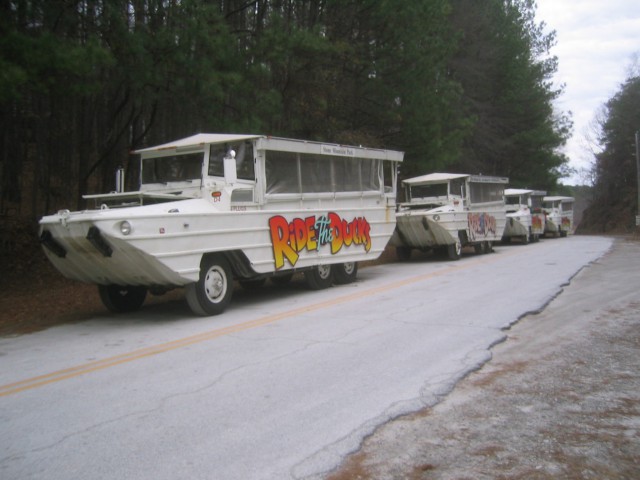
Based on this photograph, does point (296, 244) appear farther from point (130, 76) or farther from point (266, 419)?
point (266, 419)

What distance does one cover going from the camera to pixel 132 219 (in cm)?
820

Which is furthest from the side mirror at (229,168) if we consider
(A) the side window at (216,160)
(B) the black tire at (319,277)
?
(B) the black tire at (319,277)

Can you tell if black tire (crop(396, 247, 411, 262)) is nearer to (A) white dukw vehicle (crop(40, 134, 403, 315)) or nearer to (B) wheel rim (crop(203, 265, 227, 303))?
(A) white dukw vehicle (crop(40, 134, 403, 315))

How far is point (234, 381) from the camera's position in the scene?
5918mm

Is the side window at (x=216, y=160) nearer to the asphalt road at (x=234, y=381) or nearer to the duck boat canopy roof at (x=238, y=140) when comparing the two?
the duck boat canopy roof at (x=238, y=140)

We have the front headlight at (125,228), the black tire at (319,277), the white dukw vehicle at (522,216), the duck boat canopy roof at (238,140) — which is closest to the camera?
the front headlight at (125,228)

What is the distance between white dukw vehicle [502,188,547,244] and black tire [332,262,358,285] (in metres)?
13.9

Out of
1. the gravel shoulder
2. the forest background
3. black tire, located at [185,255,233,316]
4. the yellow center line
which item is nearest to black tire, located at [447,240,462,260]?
the forest background

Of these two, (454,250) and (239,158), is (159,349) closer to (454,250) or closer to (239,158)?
(239,158)

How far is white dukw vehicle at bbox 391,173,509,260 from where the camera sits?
58.3ft

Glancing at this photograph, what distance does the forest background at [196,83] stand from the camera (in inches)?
458

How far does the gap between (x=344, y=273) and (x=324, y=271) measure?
82 cm

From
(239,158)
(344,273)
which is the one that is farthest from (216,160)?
(344,273)

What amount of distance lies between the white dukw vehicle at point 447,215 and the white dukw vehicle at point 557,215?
12.2 metres
